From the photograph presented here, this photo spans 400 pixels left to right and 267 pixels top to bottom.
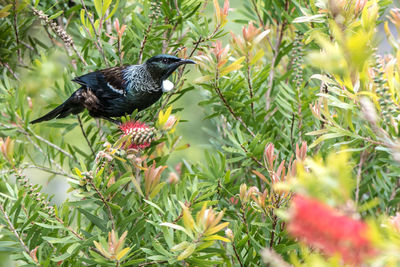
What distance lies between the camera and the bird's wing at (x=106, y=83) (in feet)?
7.52

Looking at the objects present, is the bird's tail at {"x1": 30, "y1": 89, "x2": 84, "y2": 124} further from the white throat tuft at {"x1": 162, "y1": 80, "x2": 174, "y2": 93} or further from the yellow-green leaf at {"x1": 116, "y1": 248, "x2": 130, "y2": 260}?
the yellow-green leaf at {"x1": 116, "y1": 248, "x2": 130, "y2": 260}

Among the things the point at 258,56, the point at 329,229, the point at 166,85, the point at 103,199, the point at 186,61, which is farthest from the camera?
the point at 166,85

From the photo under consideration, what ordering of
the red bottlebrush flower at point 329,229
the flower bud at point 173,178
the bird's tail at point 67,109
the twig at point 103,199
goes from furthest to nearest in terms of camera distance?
the bird's tail at point 67,109
the flower bud at point 173,178
the twig at point 103,199
the red bottlebrush flower at point 329,229

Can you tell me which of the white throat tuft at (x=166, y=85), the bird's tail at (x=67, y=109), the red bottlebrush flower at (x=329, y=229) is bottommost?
the white throat tuft at (x=166, y=85)

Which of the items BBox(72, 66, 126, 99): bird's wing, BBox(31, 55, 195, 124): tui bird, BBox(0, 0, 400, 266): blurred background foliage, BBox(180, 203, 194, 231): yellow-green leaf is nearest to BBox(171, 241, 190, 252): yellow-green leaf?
BBox(0, 0, 400, 266): blurred background foliage

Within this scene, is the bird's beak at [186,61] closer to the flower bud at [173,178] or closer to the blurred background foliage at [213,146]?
the blurred background foliage at [213,146]

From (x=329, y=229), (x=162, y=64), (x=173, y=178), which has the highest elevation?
(x=329, y=229)

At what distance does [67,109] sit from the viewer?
7.81 feet

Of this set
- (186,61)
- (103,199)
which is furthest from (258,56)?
(103,199)

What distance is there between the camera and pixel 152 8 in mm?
1978

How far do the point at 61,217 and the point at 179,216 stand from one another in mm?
425

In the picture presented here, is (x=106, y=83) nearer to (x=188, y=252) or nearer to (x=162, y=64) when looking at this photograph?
(x=162, y=64)

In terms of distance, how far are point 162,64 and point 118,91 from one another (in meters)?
0.43

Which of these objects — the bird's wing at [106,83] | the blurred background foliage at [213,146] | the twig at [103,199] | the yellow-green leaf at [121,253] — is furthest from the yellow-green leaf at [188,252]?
the bird's wing at [106,83]
